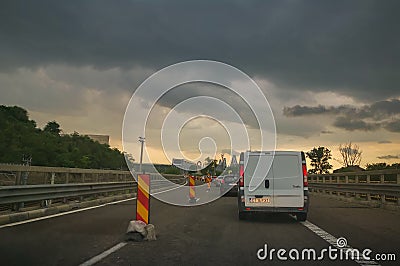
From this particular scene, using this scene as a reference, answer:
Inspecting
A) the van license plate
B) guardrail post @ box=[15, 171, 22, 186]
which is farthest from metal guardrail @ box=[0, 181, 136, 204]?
the van license plate

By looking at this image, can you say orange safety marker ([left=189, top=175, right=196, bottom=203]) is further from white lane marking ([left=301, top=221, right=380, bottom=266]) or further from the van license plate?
white lane marking ([left=301, top=221, right=380, bottom=266])

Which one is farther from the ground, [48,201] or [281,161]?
[281,161]

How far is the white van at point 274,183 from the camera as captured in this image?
10.2 meters

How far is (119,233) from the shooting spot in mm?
8180

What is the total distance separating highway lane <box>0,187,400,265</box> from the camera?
18.9 feet

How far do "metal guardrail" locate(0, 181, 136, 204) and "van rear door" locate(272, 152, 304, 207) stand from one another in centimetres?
640

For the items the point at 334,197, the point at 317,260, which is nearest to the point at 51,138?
the point at 334,197

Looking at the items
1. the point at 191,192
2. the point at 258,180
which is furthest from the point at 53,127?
the point at 258,180

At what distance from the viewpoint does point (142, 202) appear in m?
8.05

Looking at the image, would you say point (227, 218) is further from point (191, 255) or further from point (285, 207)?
point (191, 255)

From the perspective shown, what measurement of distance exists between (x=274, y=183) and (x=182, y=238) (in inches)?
144

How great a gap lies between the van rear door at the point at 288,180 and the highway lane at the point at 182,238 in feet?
2.03

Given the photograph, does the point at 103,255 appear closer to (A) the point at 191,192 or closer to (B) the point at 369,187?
(A) the point at 191,192

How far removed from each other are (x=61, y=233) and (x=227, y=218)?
5.08m
